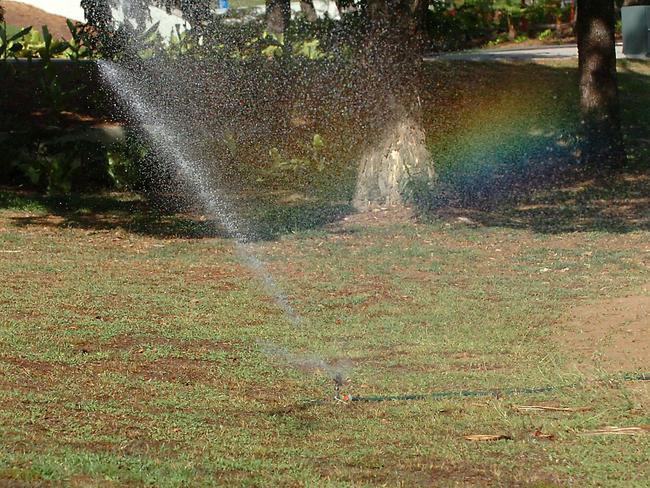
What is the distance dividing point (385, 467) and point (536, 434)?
3.55 feet

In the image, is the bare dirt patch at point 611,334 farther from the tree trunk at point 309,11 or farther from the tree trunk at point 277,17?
the tree trunk at point 309,11

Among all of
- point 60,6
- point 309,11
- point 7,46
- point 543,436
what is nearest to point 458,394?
point 543,436

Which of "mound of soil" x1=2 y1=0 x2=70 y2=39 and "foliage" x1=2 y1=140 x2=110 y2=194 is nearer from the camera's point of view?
"foliage" x1=2 y1=140 x2=110 y2=194

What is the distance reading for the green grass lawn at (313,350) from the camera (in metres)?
5.64

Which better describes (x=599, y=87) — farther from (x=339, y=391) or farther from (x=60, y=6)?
(x=60, y=6)

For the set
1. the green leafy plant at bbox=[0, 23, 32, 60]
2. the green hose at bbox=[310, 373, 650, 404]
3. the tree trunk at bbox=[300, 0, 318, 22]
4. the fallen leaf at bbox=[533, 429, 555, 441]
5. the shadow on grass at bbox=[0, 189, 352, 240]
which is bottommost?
the shadow on grass at bbox=[0, 189, 352, 240]

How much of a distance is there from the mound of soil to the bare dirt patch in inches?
995

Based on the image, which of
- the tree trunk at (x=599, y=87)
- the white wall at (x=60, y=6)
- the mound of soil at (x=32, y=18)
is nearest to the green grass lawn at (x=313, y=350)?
the tree trunk at (x=599, y=87)

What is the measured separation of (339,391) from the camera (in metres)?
7.20

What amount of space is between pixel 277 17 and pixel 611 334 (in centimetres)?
1785

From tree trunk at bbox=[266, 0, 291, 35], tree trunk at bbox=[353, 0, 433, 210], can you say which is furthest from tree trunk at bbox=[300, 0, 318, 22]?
tree trunk at bbox=[353, 0, 433, 210]

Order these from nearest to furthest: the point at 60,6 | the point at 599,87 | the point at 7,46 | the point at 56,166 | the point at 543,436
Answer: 1. the point at 543,436
2. the point at 56,166
3. the point at 599,87
4. the point at 7,46
5. the point at 60,6

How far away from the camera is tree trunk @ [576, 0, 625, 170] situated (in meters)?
18.2

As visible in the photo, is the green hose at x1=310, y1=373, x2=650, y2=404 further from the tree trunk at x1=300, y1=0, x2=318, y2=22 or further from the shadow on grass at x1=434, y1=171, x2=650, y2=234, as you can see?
the tree trunk at x1=300, y1=0, x2=318, y2=22
